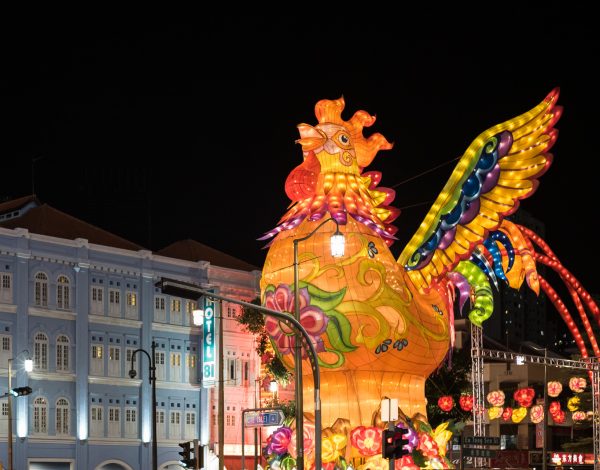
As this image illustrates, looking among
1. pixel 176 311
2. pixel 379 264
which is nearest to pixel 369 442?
pixel 379 264

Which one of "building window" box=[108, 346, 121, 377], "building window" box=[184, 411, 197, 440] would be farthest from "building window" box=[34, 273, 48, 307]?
"building window" box=[184, 411, 197, 440]

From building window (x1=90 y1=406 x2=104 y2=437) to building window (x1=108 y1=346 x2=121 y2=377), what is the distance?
6.31 ft

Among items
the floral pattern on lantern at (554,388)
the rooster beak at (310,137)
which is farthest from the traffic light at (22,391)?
the floral pattern on lantern at (554,388)

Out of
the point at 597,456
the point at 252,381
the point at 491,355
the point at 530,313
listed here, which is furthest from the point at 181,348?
the point at 530,313

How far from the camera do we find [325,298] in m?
38.6

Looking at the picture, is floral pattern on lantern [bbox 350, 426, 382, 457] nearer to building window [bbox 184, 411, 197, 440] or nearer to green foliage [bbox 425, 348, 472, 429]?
green foliage [bbox 425, 348, 472, 429]

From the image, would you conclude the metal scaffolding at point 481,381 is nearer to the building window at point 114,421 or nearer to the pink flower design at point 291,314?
the pink flower design at point 291,314

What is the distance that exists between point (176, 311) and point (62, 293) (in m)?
7.30

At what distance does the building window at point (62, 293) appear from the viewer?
59.5 m

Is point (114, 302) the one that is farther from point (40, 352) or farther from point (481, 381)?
point (481, 381)

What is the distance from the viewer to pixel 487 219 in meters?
38.9

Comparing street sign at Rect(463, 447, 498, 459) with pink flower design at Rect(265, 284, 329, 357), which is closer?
street sign at Rect(463, 447, 498, 459)

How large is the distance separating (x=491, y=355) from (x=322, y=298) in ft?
49.6

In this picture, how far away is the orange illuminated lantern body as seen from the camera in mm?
38375
